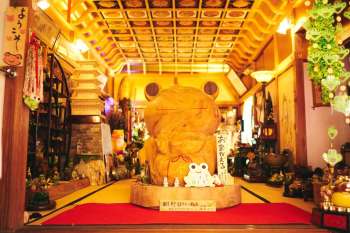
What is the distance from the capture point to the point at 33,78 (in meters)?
3.17

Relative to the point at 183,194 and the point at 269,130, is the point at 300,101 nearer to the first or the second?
the point at 269,130

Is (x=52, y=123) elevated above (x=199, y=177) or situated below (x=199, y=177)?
above

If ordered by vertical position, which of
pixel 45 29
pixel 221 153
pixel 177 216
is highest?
pixel 45 29

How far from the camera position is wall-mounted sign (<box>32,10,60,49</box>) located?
18.7 feet

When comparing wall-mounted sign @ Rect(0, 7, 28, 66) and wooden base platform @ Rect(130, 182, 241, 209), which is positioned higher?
wall-mounted sign @ Rect(0, 7, 28, 66)

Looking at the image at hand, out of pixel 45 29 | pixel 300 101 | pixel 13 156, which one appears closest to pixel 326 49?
pixel 13 156

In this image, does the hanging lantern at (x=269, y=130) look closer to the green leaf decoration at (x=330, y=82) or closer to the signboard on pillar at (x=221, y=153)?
the signboard on pillar at (x=221, y=153)

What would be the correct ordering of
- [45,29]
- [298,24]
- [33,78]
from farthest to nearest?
[298,24]
[45,29]
[33,78]

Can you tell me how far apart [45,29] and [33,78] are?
3.33 m

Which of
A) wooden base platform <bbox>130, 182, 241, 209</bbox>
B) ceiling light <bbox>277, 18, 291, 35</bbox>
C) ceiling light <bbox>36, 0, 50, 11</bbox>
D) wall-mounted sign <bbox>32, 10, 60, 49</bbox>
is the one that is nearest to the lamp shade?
ceiling light <bbox>277, 18, 291, 35</bbox>

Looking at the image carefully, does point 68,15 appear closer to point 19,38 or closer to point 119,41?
point 119,41

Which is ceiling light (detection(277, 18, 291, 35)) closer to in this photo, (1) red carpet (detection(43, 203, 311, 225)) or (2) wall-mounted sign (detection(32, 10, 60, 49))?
(1) red carpet (detection(43, 203, 311, 225))

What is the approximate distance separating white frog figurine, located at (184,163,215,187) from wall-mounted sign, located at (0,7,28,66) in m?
2.27

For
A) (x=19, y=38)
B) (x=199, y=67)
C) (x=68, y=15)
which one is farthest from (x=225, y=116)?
(x=19, y=38)
